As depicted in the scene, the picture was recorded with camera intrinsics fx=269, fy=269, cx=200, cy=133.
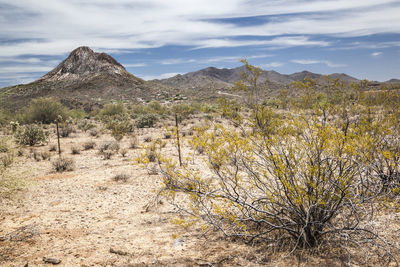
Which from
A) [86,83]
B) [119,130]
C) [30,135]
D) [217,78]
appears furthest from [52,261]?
[217,78]

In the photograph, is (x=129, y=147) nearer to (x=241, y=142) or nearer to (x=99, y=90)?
(x=241, y=142)

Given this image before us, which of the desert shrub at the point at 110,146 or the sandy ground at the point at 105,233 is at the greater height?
the desert shrub at the point at 110,146

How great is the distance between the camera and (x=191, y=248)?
5043 mm

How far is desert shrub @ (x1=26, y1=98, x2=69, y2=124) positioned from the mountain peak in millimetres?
33595

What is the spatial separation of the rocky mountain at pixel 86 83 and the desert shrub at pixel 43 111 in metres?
14.8

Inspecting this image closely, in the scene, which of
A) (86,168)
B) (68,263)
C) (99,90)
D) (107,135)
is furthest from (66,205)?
(99,90)

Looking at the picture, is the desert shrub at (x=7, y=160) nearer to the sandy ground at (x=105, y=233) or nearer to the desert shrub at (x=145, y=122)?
the sandy ground at (x=105, y=233)

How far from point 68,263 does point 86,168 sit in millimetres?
7232

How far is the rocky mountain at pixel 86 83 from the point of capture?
167 feet

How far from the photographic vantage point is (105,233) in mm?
5789

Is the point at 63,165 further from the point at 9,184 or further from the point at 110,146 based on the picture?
the point at 9,184

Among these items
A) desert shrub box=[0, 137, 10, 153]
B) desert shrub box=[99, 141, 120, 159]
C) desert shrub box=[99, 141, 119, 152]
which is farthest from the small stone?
desert shrub box=[99, 141, 119, 152]

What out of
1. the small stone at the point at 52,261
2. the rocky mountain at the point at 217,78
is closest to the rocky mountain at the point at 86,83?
the rocky mountain at the point at 217,78

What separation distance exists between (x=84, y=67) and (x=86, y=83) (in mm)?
8618
